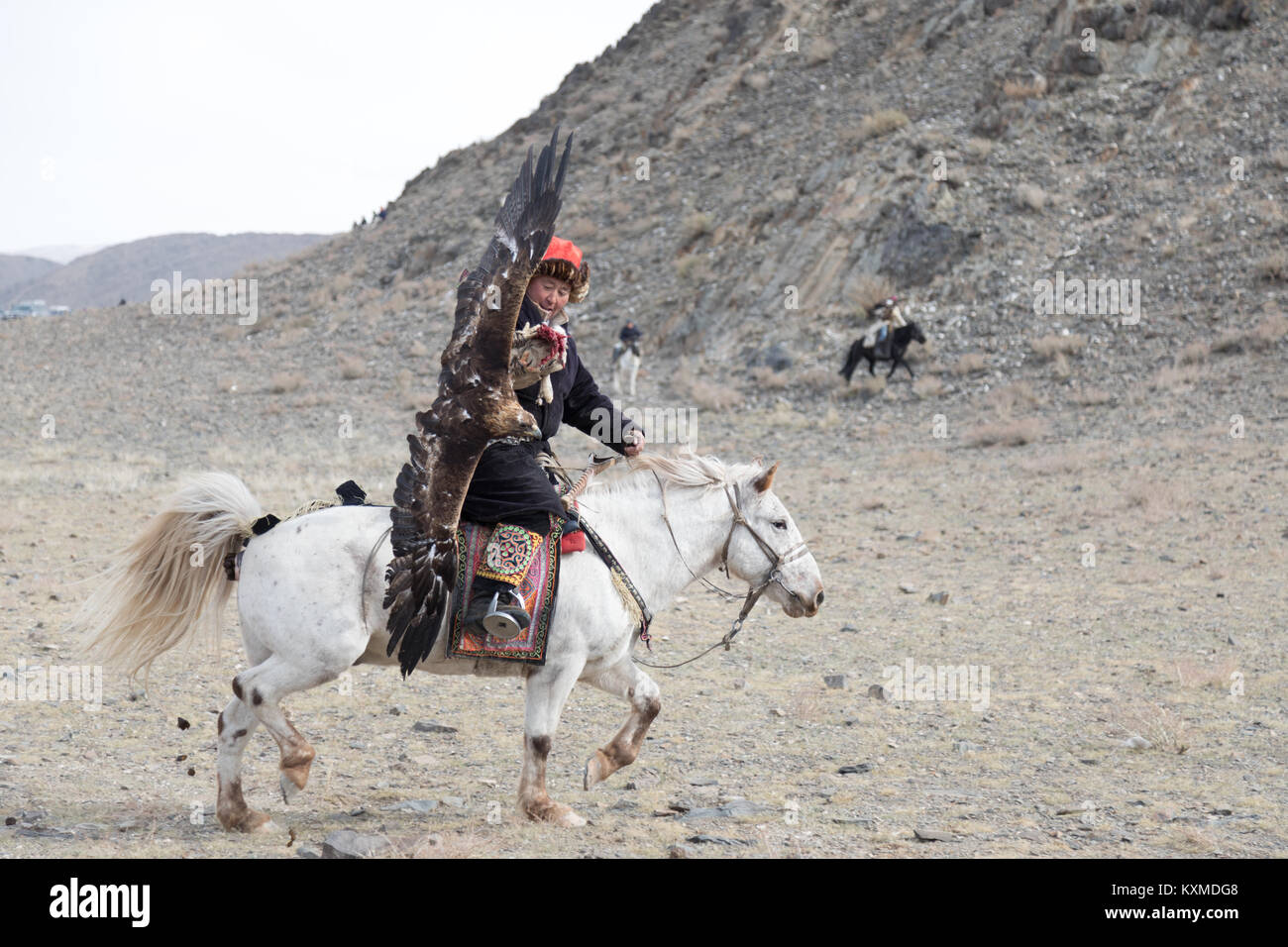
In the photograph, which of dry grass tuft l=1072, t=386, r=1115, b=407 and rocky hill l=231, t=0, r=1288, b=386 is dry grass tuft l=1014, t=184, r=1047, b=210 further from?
dry grass tuft l=1072, t=386, r=1115, b=407

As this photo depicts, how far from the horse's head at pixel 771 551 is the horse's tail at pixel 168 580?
2309mm

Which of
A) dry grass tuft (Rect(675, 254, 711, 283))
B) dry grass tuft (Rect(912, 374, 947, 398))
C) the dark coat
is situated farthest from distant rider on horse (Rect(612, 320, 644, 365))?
the dark coat

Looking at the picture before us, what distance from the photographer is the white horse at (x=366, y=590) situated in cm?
500

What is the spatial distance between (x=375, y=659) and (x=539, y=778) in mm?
932

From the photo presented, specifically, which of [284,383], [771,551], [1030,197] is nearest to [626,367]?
[284,383]

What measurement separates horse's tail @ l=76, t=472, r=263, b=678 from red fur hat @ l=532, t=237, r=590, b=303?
174 centimetres

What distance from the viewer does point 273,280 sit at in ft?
152

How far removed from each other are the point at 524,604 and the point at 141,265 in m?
181

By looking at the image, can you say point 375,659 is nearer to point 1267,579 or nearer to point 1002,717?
point 1002,717

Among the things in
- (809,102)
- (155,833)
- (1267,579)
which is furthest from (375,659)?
(809,102)

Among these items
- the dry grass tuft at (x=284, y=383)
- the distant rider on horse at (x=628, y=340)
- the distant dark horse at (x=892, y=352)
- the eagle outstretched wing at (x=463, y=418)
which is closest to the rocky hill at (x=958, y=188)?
the distant dark horse at (x=892, y=352)

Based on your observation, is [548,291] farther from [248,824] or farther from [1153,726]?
[1153,726]


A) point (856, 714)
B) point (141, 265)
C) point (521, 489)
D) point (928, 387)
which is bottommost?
point (856, 714)

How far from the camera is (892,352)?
75.8 feet
